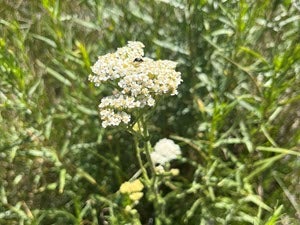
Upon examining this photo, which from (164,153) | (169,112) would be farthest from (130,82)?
(169,112)

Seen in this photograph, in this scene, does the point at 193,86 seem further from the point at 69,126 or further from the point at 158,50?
the point at 69,126

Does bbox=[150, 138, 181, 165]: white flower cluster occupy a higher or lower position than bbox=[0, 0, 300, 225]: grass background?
lower

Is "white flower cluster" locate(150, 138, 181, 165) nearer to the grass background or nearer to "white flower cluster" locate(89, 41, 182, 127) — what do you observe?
the grass background

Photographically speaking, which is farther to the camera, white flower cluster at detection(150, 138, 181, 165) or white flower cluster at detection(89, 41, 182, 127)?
white flower cluster at detection(150, 138, 181, 165)

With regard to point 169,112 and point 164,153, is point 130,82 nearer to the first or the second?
point 164,153

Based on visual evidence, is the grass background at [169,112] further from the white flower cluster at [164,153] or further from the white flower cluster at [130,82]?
the white flower cluster at [130,82]

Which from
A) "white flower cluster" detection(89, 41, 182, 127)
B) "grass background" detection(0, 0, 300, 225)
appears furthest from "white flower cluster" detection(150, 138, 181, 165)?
"white flower cluster" detection(89, 41, 182, 127)
